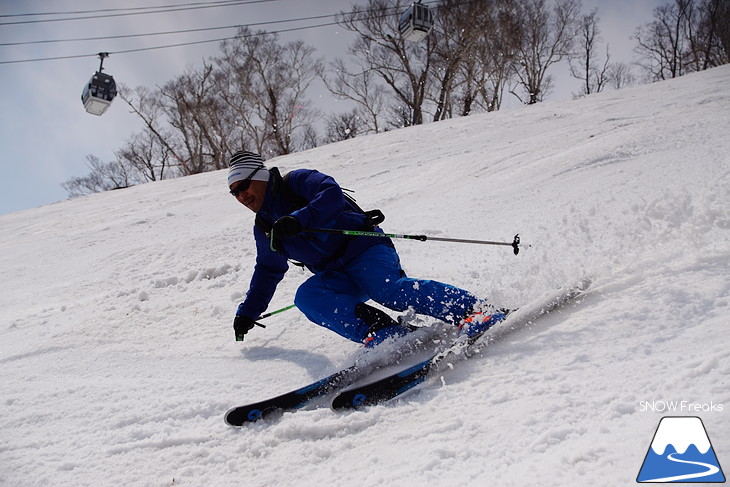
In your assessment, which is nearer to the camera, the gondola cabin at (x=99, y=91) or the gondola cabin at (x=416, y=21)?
the gondola cabin at (x=99, y=91)

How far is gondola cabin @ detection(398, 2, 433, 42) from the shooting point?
1280 cm

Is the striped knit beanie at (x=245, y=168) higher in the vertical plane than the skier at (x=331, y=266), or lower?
higher

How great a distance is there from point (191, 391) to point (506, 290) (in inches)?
67.5

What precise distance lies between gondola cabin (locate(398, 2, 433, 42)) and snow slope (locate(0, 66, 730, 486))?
9121mm

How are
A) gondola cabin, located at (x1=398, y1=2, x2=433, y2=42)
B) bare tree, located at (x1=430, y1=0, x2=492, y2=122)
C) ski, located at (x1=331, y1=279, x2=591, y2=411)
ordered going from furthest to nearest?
bare tree, located at (x1=430, y1=0, x2=492, y2=122)
gondola cabin, located at (x1=398, y1=2, x2=433, y2=42)
ski, located at (x1=331, y1=279, x2=591, y2=411)

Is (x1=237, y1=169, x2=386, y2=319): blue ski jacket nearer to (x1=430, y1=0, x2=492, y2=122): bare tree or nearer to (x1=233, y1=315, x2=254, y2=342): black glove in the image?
(x1=233, y1=315, x2=254, y2=342): black glove

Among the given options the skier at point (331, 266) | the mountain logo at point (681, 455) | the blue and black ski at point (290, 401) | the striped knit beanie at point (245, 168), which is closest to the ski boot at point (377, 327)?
the skier at point (331, 266)

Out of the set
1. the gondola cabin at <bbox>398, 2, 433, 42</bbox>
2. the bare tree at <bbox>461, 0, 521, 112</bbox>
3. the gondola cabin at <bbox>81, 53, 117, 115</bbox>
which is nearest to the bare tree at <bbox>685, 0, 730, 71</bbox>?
the bare tree at <bbox>461, 0, 521, 112</bbox>

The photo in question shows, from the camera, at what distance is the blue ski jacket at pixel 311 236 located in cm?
252

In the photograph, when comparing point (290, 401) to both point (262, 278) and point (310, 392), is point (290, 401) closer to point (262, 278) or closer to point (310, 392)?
point (310, 392)

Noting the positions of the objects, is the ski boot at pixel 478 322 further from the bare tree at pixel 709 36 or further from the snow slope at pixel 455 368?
the bare tree at pixel 709 36

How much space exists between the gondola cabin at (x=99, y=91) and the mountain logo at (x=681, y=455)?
13856mm

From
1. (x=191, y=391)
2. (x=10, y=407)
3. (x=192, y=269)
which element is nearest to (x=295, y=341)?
(x=191, y=391)

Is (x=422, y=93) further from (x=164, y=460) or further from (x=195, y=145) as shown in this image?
(x=164, y=460)
